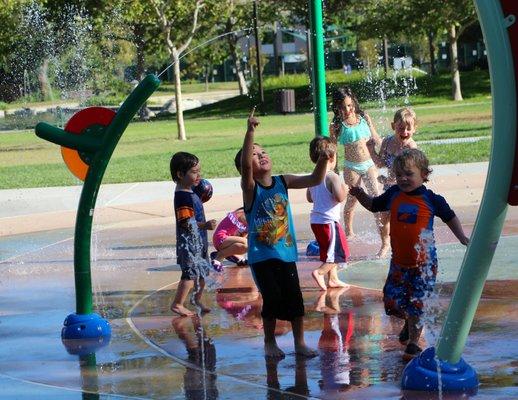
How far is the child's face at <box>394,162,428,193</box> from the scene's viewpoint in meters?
6.29

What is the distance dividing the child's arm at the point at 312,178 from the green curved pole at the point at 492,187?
136cm

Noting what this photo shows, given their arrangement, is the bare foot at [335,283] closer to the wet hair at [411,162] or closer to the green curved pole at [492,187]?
the wet hair at [411,162]

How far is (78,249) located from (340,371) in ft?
6.85

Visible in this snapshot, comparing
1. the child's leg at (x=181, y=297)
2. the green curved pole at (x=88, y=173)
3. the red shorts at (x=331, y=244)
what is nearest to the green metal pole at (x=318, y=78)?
the red shorts at (x=331, y=244)

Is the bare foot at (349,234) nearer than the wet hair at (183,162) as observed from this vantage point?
No

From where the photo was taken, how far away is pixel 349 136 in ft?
33.7

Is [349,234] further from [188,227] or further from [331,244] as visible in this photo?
[188,227]

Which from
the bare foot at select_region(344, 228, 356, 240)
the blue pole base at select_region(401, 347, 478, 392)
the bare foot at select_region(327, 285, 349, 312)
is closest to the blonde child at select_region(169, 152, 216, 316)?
the bare foot at select_region(327, 285, 349, 312)

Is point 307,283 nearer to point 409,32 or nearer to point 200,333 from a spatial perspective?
point 200,333

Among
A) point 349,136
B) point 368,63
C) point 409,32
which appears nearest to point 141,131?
point 409,32

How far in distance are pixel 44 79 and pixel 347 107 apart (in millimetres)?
48923

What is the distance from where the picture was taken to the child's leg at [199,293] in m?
8.03

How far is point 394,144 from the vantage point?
9.41 metres

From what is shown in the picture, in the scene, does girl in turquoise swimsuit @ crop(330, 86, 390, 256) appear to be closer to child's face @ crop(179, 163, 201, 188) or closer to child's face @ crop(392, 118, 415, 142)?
child's face @ crop(392, 118, 415, 142)
